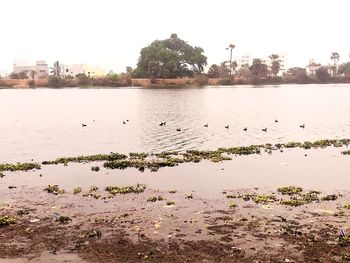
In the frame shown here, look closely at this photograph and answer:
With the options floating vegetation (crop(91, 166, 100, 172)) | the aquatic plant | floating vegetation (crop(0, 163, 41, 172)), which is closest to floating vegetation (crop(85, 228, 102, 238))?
the aquatic plant

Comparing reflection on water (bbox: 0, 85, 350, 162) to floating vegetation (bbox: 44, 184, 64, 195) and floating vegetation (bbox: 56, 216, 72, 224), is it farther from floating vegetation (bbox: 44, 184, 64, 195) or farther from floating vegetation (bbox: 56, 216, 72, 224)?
floating vegetation (bbox: 56, 216, 72, 224)

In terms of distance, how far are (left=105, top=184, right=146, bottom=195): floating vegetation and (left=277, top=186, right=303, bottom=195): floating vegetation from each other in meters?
7.92

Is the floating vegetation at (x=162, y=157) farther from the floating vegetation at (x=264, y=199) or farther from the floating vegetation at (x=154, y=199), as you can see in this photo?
the floating vegetation at (x=264, y=199)

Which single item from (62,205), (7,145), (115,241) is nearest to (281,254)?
(115,241)

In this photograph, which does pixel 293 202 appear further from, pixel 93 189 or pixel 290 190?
pixel 93 189

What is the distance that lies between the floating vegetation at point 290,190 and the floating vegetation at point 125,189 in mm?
7915

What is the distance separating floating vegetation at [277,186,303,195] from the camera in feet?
73.7

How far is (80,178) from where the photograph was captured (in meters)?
26.7

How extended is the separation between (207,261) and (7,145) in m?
33.7

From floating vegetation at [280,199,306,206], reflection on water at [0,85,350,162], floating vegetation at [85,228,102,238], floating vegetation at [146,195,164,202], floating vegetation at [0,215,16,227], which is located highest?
floating vegetation at [280,199,306,206]

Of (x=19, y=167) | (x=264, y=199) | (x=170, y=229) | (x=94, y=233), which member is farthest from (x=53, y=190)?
(x=264, y=199)

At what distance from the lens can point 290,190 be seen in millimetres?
22844

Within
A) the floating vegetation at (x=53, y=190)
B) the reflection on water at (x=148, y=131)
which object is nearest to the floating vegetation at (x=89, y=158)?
the reflection on water at (x=148, y=131)

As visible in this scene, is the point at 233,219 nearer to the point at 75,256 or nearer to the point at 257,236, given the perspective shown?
the point at 257,236
